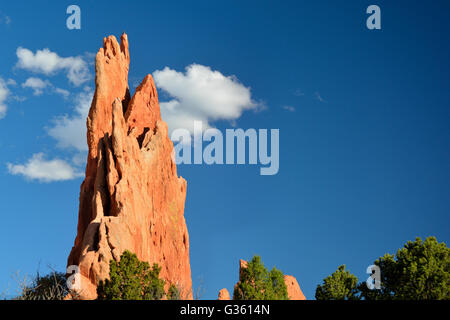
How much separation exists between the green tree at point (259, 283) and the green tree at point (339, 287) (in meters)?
4.30

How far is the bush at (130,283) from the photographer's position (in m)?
34.0

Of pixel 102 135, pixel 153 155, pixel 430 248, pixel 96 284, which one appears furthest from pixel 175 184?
pixel 430 248

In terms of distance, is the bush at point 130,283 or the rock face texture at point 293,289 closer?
the bush at point 130,283

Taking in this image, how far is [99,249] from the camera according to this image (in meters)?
39.3

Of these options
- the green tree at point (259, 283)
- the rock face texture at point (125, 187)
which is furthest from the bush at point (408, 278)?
the rock face texture at point (125, 187)

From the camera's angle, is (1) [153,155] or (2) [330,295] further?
(1) [153,155]

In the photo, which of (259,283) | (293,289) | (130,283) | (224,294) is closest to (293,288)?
(293,289)

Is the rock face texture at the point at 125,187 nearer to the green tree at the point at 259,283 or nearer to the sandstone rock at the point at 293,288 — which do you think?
the green tree at the point at 259,283

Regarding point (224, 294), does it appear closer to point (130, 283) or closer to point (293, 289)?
point (293, 289)
